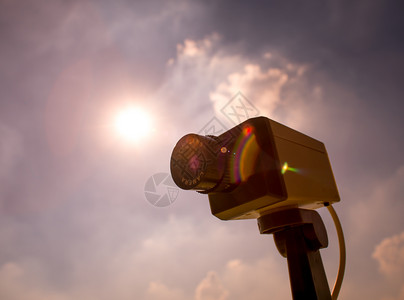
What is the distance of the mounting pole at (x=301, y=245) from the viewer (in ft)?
2.56

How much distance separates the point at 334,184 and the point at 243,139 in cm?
43

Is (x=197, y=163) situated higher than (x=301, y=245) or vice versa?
(x=197, y=163)

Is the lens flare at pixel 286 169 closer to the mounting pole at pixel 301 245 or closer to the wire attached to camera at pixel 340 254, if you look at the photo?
the mounting pole at pixel 301 245

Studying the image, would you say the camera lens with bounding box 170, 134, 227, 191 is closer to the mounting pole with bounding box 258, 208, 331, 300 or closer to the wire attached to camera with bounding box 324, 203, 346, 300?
the mounting pole with bounding box 258, 208, 331, 300

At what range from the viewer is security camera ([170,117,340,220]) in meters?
0.79

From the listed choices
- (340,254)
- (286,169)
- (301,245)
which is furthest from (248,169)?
(340,254)

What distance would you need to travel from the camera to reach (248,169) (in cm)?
83

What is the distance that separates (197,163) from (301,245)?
0.40m

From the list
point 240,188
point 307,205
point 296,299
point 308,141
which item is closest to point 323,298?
point 296,299

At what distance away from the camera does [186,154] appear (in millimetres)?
833

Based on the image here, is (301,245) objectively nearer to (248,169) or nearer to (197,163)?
(248,169)

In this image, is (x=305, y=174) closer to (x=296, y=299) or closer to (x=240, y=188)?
(x=240, y=188)

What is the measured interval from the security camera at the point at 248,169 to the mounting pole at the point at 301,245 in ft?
0.12

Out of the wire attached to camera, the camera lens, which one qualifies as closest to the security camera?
the camera lens
